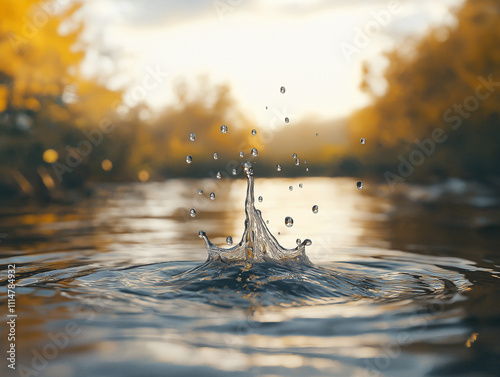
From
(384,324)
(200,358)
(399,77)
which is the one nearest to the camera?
(200,358)

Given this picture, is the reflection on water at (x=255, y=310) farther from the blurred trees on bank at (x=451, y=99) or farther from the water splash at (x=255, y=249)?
the blurred trees on bank at (x=451, y=99)

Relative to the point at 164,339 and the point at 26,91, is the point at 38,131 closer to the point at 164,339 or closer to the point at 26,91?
the point at 26,91

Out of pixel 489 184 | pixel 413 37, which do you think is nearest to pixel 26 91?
pixel 489 184

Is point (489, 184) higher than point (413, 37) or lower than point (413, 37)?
lower

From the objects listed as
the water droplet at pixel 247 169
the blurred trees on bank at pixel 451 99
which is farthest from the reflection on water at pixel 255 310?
the blurred trees on bank at pixel 451 99

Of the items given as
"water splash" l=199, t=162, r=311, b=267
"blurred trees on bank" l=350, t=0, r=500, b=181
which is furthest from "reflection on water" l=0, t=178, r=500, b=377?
"blurred trees on bank" l=350, t=0, r=500, b=181

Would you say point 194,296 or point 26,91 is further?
point 26,91

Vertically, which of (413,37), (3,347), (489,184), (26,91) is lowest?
(3,347)
